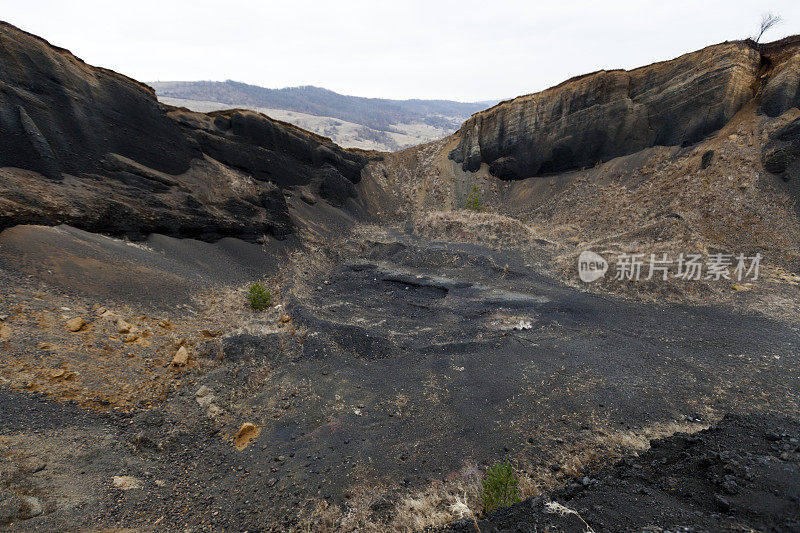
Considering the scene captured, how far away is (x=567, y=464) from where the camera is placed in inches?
228

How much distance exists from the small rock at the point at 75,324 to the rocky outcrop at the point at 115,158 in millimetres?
4965

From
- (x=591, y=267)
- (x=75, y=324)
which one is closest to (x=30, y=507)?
(x=75, y=324)

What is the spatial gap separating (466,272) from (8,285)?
16445 mm

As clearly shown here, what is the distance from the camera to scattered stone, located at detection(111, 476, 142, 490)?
4727 millimetres

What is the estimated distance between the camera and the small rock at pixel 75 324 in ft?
24.1

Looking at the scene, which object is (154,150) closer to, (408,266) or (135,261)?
(135,261)

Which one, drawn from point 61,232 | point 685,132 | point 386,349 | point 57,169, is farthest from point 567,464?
point 685,132

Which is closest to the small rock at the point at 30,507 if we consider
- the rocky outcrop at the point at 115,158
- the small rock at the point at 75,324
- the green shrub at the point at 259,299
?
the small rock at the point at 75,324

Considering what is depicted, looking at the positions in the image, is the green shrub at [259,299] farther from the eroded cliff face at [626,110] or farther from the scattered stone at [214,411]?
the eroded cliff face at [626,110]

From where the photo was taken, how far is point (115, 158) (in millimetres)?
13523

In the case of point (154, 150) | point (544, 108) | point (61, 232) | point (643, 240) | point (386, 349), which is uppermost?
point (544, 108)

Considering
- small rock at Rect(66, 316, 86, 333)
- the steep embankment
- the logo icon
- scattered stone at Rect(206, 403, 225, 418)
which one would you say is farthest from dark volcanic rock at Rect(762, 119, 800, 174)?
small rock at Rect(66, 316, 86, 333)

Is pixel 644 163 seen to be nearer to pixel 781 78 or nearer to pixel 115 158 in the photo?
pixel 781 78

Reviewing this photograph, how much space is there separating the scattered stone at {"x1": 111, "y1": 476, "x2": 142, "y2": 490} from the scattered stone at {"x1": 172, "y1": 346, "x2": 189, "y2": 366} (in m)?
3.39
